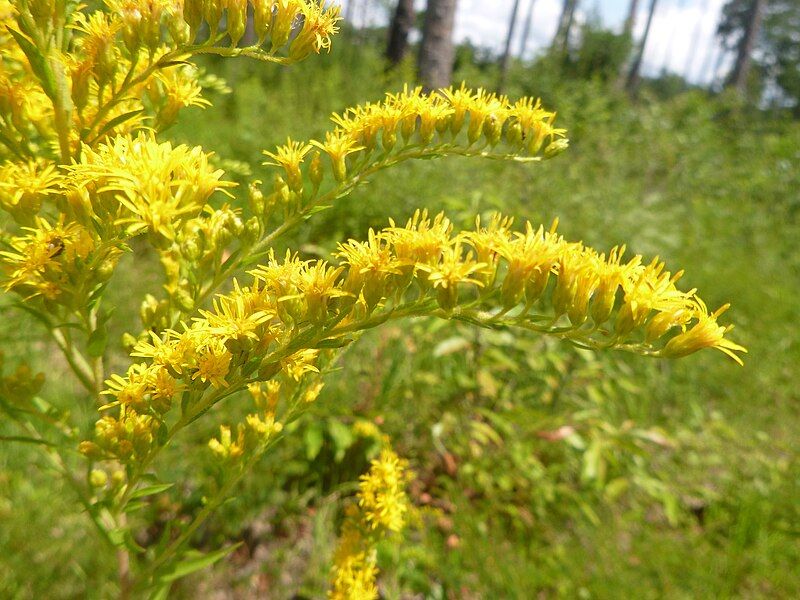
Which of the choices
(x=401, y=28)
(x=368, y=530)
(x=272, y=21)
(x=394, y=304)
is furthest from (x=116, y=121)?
A: (x=401, y=28)

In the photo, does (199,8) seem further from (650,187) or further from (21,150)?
(650,187)

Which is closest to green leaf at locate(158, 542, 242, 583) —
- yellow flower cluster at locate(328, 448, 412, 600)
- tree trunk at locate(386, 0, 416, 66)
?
yellow flower cluster at locate(328, 448, 412, 600)

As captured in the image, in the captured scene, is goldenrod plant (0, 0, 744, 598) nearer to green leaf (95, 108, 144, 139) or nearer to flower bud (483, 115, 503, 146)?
green leaf (95, 108, 144, 139)

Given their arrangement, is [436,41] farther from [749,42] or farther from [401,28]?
[749,42]

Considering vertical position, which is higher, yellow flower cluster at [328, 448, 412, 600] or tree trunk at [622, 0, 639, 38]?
tree trunk at [622, 0, 639, 38]

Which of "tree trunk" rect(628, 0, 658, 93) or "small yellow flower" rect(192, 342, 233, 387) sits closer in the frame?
"small yellow flower" rect(192, 342, 233, 387)

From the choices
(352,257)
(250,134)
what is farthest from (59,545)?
(250,134)

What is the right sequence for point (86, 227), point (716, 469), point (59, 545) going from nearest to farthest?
point (86, 227) < point (59, 545) < point (716, 469)
